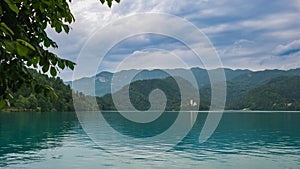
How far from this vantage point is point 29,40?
5676 mm

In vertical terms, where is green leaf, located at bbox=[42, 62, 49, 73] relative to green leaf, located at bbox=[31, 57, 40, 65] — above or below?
below

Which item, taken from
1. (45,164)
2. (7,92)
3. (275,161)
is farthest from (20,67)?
(275,161)

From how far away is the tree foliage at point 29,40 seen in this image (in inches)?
197

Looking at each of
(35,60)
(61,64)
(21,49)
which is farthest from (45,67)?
(21,49)

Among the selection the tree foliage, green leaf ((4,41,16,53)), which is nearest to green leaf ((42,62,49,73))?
the tree foliage

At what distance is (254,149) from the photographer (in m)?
47.8

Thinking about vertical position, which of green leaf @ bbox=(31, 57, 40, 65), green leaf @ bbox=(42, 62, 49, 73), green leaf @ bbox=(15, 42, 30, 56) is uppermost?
green leaf @ bbox=(31, 57, 40, 65)

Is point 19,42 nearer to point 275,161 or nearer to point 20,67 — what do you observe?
point 20,67

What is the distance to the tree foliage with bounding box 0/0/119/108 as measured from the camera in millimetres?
5008

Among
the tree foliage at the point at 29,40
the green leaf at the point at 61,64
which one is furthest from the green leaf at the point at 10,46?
the green leaf at the point at 61,64

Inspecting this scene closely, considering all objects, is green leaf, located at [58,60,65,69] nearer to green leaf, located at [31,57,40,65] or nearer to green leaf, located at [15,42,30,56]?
green leaf, located at [31,57,40,65]

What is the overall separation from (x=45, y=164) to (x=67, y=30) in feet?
97.1

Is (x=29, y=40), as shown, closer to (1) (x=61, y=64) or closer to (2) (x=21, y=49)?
(1) (x=61, y=64)

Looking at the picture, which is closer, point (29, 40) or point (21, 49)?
point (21, 49)
